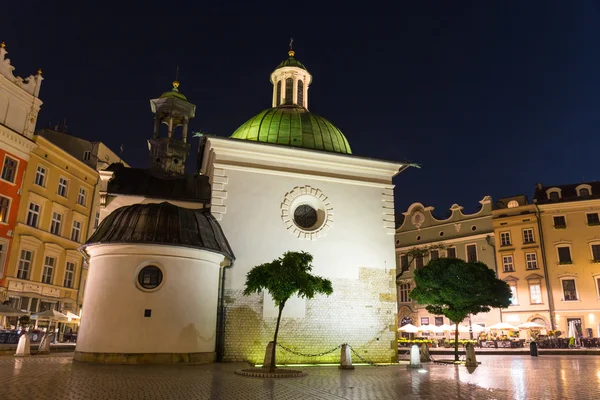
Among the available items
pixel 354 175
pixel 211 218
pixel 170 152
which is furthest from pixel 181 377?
pixel 170 152

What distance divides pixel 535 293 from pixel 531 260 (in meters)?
2.69

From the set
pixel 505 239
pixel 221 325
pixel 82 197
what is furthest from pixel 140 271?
pixel 505 239

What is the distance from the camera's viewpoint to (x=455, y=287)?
65.0 feet

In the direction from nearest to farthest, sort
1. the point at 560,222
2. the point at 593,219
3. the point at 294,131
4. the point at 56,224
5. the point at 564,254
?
the point at 294,131 < the point at 56,224 < the point at 593,219 < the point at 564,254 < the point at 560,222

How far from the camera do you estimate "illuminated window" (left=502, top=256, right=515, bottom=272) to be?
1529 inches

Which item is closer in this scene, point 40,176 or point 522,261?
point 40,176

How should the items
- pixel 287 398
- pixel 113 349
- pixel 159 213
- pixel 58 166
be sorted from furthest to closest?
pixel 58 166 < pixel 159 213 < pixel 113 349 < pixel 287 398

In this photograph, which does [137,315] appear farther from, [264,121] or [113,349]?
[264,121]

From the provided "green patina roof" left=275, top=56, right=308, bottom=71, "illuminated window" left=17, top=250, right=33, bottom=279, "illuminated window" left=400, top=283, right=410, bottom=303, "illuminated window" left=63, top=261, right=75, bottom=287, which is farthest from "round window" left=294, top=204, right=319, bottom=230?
"illuminated window" left=400, top=283, right=410, bottom=303

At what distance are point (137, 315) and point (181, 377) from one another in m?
4.27

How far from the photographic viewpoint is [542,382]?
12.0 meters

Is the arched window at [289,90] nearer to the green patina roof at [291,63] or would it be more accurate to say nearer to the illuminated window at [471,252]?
the green patina roof at [291,63]

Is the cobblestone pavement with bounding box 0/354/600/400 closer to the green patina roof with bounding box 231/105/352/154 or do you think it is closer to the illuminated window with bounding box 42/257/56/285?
the green patina roof with bounding box 231/105/352/154

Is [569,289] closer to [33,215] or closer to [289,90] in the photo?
[289,90]
